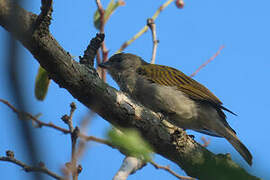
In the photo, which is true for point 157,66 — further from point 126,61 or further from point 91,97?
point 91,97

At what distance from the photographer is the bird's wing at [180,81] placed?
5645mm

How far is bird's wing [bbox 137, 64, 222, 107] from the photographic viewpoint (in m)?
5.64

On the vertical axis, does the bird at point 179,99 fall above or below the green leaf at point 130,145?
above

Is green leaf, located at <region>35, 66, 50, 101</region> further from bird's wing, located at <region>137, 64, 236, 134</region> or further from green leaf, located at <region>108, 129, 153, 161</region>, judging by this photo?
green leaf, located at <region>108, 129, 153, 161</region>

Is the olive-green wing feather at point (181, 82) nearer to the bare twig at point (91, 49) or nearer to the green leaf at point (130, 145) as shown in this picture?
the bare twig at point (91, 49)

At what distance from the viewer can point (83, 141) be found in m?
0.98

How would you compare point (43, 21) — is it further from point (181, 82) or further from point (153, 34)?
point (181, 82)

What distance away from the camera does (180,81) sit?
5938mm

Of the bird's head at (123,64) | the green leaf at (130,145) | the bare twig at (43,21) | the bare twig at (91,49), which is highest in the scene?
the bird's head at (123,64)

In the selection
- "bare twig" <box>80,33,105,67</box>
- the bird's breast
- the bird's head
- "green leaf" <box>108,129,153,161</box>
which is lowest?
"green leaf" <box>108,129,153,161</box>

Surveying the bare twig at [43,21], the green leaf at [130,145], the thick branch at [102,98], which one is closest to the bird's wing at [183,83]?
the thick branch at [102,98]

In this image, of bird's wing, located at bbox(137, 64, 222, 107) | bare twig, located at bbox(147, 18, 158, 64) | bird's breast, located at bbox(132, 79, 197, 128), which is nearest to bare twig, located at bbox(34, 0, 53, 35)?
bare twig, located at bbox(147, 18, 158, 64)

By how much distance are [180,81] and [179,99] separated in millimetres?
537

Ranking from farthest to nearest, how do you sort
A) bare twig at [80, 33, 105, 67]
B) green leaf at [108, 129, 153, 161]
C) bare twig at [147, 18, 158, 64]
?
bare twig at [147, 18, 158, 64], bare twig at [80, 33, 105, 67], green leaf at [108, 129, 153, 161]
